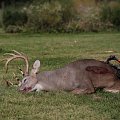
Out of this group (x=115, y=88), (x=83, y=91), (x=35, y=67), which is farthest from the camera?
(x=35, y=67)

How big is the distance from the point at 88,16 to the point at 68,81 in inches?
1039

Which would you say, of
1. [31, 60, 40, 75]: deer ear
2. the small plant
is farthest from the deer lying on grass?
the small plant

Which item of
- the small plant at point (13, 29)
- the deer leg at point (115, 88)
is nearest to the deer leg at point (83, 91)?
the deer leg at point (115, 88)

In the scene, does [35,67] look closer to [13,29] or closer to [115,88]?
[115,88]

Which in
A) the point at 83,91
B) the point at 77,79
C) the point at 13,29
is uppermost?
the point at 77,79

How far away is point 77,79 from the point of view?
8.75m

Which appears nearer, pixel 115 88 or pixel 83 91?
pixel 83 91

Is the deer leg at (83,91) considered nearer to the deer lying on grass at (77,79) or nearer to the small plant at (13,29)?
the deer lying on grass at (77,79)

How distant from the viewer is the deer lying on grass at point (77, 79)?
343 inches

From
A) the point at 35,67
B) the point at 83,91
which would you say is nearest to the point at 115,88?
the point at 83,91

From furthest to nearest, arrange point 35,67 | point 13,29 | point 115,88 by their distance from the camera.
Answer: point 13,29 → point 35,67 → point 115,88

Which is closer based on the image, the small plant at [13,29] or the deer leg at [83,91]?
the deer leg at [83,91]

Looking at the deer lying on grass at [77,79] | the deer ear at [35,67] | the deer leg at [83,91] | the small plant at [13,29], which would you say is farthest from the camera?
the small plant at [13,29]

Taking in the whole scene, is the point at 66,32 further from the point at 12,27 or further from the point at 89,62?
the point at 89,62
